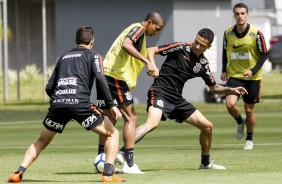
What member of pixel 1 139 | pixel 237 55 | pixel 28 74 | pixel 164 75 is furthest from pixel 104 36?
pixel 164 75

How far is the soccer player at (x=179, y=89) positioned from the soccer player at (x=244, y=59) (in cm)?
398

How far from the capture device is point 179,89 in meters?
15.6

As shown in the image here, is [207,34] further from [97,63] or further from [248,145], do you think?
[248,145]

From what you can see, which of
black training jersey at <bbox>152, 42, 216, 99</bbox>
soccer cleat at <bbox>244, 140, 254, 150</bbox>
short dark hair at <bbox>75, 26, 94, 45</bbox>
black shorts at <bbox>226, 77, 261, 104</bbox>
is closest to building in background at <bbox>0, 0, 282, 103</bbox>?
black shorts at <bbox>226, 77, 261, 104</bbox>

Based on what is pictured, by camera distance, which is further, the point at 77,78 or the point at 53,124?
the point at 53,124

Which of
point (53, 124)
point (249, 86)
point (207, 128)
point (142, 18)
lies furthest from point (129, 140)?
point (142, 18)

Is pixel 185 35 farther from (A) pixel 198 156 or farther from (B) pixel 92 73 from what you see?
(B) pixel 92 73

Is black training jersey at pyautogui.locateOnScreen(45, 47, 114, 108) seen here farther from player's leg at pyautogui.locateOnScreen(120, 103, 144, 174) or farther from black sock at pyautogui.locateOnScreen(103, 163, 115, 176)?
player's leg at pyautogui.locateOnScreen(120, 103, 144, 174)

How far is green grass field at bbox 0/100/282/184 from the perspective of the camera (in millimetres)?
13906

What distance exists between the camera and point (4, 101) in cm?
4344

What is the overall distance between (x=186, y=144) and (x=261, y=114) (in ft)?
38.5

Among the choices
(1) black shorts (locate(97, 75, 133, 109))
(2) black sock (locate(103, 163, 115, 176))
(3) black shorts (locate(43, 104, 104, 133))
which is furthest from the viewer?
(1) black shorts (locate(97, 75, 133, 109))

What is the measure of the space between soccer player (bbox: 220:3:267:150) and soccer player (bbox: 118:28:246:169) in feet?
13.0

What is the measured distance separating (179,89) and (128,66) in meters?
0.75
